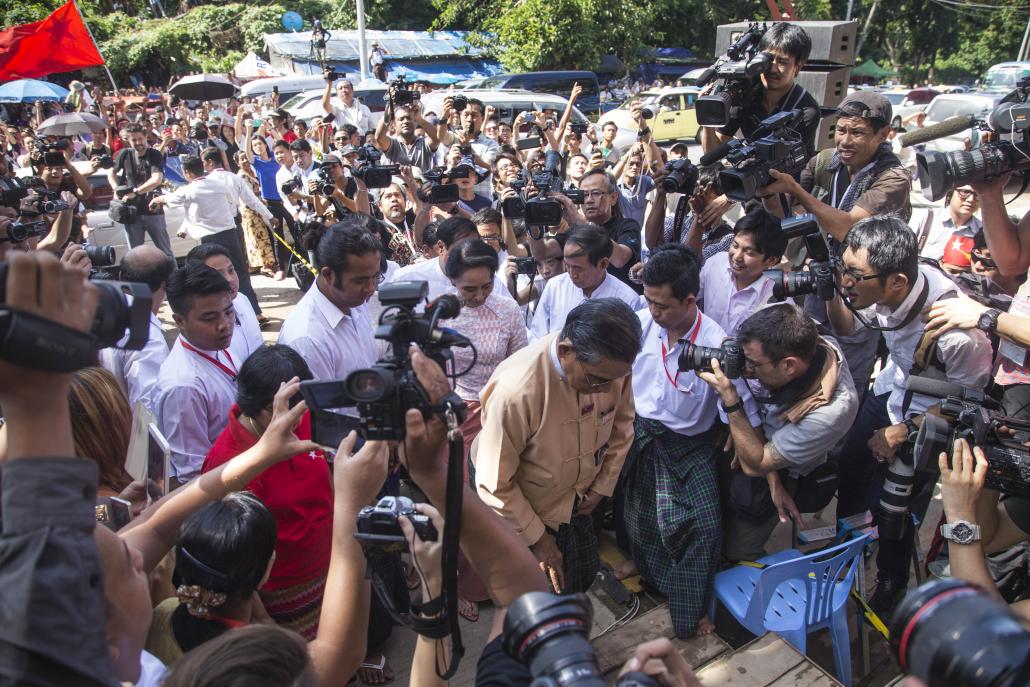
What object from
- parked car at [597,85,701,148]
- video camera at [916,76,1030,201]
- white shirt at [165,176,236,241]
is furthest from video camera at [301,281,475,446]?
parked car at [597,85,701,148]

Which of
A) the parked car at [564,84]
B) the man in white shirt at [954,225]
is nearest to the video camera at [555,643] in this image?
the man in white shirt at [954,225]

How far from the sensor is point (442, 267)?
3.89 m

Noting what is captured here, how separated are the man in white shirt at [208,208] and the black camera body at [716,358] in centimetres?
460

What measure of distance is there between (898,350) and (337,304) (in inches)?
101

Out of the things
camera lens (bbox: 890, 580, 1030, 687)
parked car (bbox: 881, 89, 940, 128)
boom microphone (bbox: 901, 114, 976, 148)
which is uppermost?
boom microphone (bbox: 901, 114, 976, 148)

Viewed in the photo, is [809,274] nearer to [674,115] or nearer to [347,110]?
[347,110]

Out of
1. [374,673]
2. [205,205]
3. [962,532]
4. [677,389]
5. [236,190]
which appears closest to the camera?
[962,532]

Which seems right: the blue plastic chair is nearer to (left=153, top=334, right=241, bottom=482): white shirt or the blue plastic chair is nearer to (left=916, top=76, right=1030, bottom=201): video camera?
(left=916, top=76, right=1030, bottom=201): video camera

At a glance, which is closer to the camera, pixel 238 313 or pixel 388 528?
pixel 388 528

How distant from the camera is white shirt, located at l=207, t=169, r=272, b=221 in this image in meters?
6.43

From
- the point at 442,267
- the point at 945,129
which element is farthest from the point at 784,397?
the point at 442,267

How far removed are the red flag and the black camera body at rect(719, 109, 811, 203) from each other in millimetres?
11860

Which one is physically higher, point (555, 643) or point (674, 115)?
point (555, 643)

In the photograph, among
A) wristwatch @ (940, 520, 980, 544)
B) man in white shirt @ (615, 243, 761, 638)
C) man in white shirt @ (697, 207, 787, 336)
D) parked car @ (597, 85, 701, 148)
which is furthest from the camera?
parked car @ (597, 85, 701, 148)
